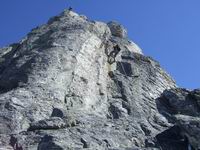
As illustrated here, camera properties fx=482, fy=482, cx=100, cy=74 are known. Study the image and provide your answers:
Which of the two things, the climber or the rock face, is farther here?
the climber

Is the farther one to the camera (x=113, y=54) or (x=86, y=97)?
(x=113, y=54)

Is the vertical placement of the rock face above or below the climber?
below

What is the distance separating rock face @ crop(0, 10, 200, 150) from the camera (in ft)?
106

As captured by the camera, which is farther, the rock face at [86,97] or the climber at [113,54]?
the climber at [113,54]

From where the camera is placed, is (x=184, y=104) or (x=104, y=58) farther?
(x=104, y=58)

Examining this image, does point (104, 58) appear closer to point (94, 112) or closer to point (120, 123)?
point (94, 112)

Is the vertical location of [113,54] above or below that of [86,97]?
above

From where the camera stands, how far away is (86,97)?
4047cm

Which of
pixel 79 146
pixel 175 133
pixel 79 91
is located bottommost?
pixel 79 146

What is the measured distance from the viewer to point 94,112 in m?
38.2

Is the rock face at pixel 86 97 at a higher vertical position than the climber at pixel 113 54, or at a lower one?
lower

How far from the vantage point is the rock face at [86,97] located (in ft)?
106

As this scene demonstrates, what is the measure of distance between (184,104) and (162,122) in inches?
133

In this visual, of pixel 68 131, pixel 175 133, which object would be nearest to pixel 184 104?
pixel 175 133
